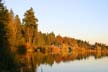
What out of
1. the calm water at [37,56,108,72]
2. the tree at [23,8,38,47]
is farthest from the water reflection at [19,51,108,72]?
the tree at [23,8,38,47]

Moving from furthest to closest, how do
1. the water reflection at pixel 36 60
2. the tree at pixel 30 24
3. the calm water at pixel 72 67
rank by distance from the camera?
the tree at pixel 30 24 → the calm water at pixel 72 67 → the water reflection at pixel 36 60

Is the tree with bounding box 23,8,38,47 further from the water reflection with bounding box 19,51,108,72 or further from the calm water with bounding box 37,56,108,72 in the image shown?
the calm water with bounding box 37,56,108,72

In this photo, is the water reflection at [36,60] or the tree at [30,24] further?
the tree at [30,24]

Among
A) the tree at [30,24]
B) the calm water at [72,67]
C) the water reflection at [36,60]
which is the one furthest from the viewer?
the tree at [30,24]

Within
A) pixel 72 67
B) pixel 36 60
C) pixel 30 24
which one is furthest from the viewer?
pixel 30 24

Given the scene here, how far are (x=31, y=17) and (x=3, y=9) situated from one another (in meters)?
53.8

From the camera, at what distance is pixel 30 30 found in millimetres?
96812

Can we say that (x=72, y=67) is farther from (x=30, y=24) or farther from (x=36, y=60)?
(x=30, y=24)

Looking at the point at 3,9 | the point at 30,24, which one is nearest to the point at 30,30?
the point at 30,24

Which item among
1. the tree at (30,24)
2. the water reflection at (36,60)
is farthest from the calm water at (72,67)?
the tree at (30,24)

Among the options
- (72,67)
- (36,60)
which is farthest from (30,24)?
(72,67)

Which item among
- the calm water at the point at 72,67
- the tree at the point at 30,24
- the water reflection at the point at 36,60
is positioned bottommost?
the calm water at the point at 72,67

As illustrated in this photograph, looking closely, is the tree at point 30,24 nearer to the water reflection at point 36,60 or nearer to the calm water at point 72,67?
the water reflection at point 36,60

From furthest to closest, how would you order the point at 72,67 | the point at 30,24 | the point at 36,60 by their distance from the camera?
the point at 30,24, the point at 36,60, the point at 72,67
